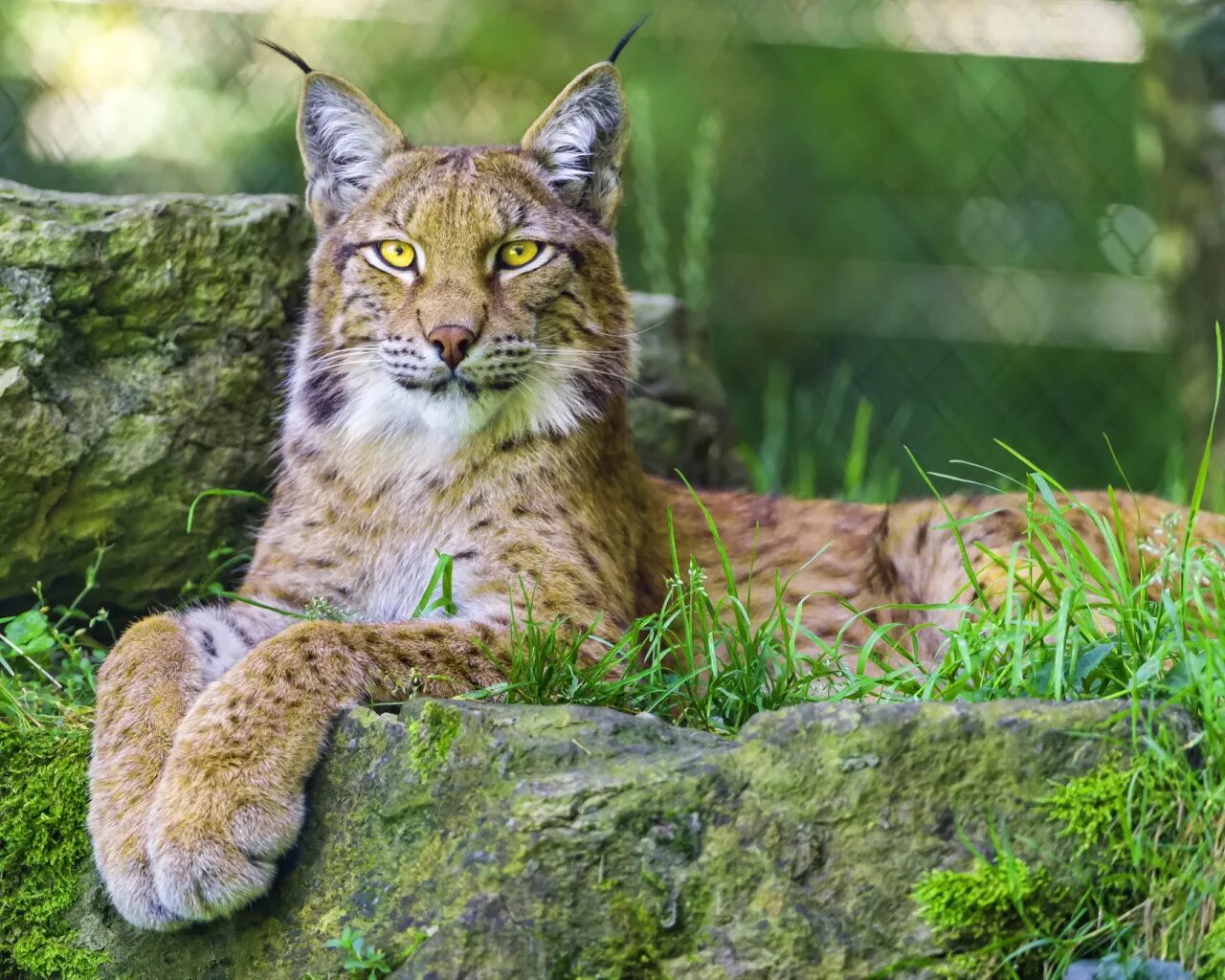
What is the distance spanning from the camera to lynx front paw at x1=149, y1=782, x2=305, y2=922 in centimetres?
306

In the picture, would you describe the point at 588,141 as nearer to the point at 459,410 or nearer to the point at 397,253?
the point at 397,253

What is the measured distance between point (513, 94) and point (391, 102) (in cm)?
74

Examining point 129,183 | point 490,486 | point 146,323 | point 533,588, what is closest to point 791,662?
point 533,588

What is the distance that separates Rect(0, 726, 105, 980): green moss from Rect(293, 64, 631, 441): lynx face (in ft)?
3.77

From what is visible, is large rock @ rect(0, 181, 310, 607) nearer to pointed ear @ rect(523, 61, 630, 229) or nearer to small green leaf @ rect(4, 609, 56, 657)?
small green leaf @ rect(4, 609, 56, 657)

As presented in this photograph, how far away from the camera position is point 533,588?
150 inches

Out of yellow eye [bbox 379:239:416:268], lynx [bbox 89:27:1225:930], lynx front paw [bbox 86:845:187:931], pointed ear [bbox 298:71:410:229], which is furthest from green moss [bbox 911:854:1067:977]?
pointed ear [bbox 298:71:410:229]

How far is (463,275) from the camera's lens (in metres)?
4.03

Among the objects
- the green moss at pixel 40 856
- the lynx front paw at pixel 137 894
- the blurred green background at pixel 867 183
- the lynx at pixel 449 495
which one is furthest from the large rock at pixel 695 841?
the blurred green background at pixel 867 183

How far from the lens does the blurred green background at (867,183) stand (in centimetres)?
739

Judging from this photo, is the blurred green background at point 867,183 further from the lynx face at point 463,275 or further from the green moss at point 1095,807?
the green moss at point 1095,807

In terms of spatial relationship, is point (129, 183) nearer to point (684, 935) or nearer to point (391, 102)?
point (391, 102)

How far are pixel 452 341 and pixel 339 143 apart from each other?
897 millimetres

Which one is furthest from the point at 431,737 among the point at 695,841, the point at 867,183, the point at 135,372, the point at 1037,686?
the point at 867,183
